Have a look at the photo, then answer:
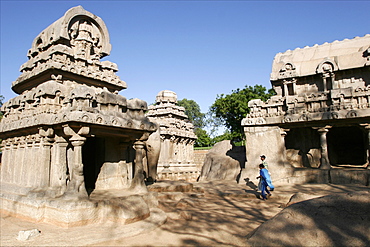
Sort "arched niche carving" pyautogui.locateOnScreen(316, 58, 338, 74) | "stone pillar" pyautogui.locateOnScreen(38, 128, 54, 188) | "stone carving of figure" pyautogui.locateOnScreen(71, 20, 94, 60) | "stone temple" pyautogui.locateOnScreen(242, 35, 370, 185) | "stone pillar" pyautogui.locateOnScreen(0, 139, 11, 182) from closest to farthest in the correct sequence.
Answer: "stone pillar" pyautogui.locateOnScreen(38, 128, 54, 188), "stone pillar" pyautogui.locateOnScreen(0, 139, 11, 182), "stone carving of figure" pyautogui.locateOnScreen(71, 20, 94, 60), "stone temple" pyautogui.locateOnScreen(242, 35, 370, 185), "arched niche carving" pyautogui.locateOnScreen(316, 58, 338, 74)

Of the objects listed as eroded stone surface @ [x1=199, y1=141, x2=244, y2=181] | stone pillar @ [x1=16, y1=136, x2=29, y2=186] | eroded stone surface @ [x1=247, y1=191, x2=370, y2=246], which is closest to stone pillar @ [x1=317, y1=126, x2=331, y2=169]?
eroded stone surface @ [x1=199, y1=141, x2=244, y2=181]

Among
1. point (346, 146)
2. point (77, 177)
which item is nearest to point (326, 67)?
point (346, 146)

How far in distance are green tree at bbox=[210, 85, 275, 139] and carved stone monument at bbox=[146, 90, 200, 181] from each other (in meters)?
12.1

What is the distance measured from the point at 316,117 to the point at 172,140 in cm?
1032

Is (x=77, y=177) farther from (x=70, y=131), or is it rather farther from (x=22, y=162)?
(x=22, y=162)

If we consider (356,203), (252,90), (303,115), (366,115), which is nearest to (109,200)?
(356,203)

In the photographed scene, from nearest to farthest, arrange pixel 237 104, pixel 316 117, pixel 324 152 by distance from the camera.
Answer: pixel 316 117
pixel 324 152
pixel 237 104

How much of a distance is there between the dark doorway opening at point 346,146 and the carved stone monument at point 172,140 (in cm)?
978

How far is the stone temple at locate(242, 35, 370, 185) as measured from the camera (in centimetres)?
1184

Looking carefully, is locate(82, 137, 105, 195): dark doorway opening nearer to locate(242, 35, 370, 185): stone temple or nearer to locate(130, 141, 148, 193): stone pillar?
locate(130, 141, 148, 193): stone pillar

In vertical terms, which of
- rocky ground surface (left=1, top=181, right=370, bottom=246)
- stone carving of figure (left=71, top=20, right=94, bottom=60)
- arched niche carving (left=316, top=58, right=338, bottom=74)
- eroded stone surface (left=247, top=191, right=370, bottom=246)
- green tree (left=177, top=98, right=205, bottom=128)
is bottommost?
rocky ground surface (left=1, top=181, right=370, bottom=246)

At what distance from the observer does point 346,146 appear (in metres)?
15.1

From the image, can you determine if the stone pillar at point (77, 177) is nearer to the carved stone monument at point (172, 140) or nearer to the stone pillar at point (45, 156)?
the stone pillar at point (45, 156)

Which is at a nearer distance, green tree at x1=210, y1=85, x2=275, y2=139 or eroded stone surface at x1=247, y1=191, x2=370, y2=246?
eroded stone surface at x1=247, y1=191, x2=370, y2=246
